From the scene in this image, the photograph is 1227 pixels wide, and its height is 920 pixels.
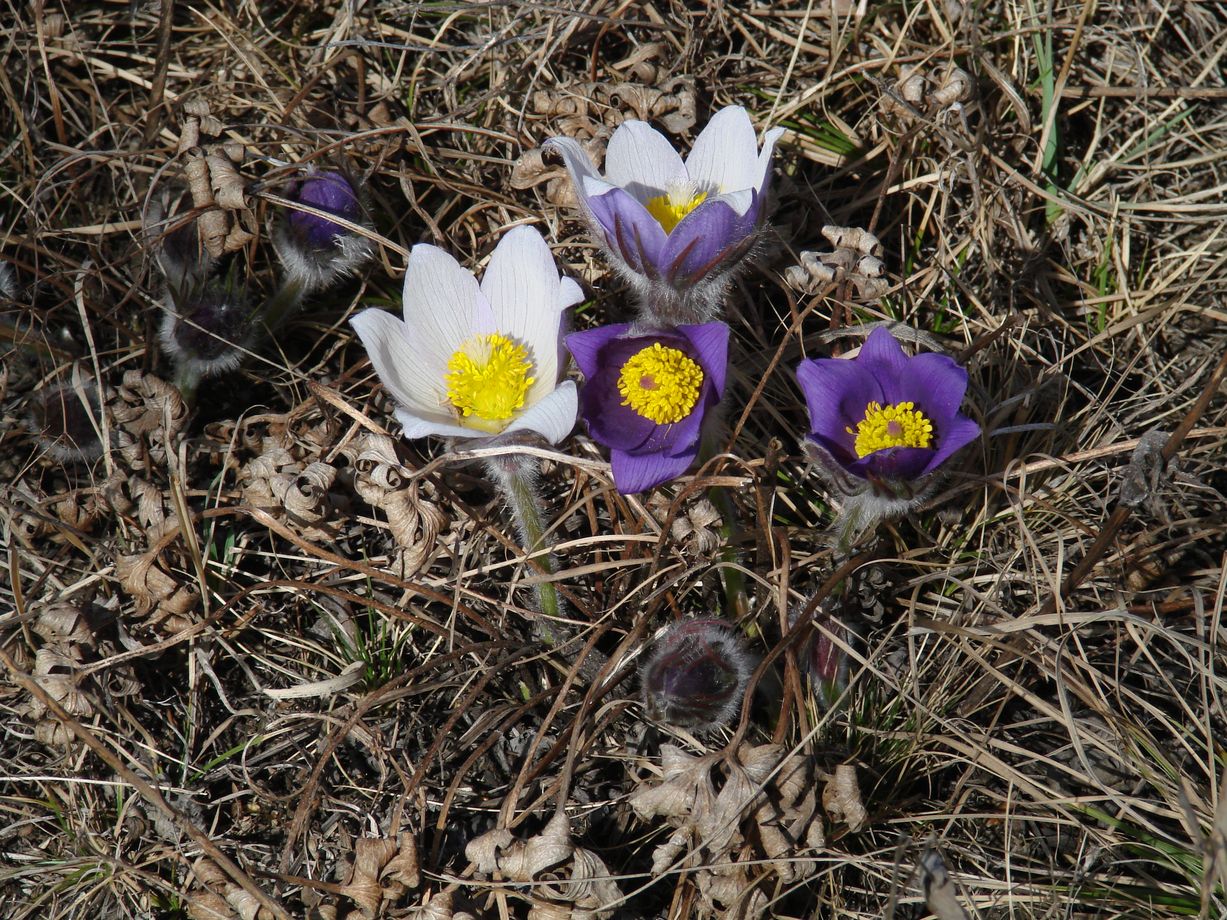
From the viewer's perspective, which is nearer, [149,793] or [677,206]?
[149,793]

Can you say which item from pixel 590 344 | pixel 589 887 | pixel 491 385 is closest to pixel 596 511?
pixel 491 385

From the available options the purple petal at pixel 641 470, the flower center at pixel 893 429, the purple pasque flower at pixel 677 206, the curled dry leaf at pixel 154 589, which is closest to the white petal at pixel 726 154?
the purple pasque flower at pixel 677 206

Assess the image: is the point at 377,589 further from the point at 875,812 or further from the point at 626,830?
the point at 875,812

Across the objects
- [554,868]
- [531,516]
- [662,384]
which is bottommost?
[554,868]

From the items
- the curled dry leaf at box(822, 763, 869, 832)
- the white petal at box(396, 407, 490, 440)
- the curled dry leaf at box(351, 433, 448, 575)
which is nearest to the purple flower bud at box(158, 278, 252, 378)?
the curled dry leaf at box(351, 433, 448, 575)

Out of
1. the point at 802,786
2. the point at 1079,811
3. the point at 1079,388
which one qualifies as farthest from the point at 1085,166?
the point at 802,786

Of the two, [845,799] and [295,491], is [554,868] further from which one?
[295,491]

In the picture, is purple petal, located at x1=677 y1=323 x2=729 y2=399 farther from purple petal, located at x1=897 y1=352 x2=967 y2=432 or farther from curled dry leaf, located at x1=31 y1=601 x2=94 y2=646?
curled dry leaf, located at x1=31 y1=601 x2=94 y2=646

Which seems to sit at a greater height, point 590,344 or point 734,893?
point 590,344

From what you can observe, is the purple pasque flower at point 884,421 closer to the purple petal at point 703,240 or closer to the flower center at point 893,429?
the flower center at point 893,429
